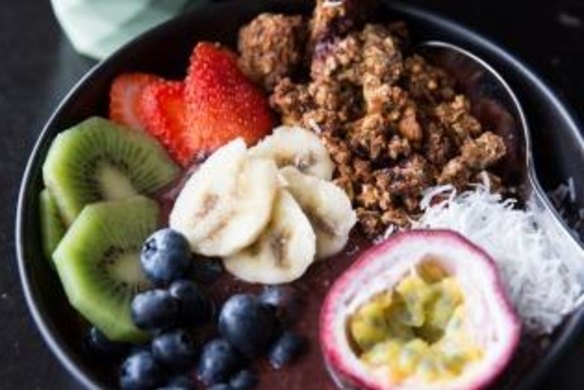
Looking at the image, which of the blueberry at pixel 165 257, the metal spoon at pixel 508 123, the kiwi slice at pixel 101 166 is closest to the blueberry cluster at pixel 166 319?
the blueberry at pixel 165 257

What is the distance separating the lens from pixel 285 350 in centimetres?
101

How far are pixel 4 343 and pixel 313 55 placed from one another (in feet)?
1.38

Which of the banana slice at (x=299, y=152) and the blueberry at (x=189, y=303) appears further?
the banana slice at (x=299, y=152)

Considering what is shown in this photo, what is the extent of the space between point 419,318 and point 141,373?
0.24 metres

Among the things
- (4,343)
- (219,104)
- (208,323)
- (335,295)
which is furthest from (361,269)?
(4,343)

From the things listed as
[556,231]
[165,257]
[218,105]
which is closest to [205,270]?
[165,257]

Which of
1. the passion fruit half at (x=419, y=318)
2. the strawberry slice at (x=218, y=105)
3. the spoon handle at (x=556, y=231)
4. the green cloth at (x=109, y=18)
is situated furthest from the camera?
the green cloth at (x=109, y=18)

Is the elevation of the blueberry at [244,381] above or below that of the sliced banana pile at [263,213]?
below

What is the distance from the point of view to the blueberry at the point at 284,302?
103cm

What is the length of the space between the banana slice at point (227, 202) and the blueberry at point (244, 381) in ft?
0.42

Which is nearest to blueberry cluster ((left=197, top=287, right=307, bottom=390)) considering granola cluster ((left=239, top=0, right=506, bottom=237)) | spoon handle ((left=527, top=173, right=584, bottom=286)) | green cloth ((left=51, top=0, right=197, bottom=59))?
granola cluster ((left=239, top=0, right=506, bottom=237))

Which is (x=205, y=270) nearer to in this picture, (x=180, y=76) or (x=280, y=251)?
(x=280, y=251)

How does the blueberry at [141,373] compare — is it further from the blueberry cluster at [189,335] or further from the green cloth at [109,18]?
the green cloth at [109,18]

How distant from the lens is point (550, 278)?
1045 mm
